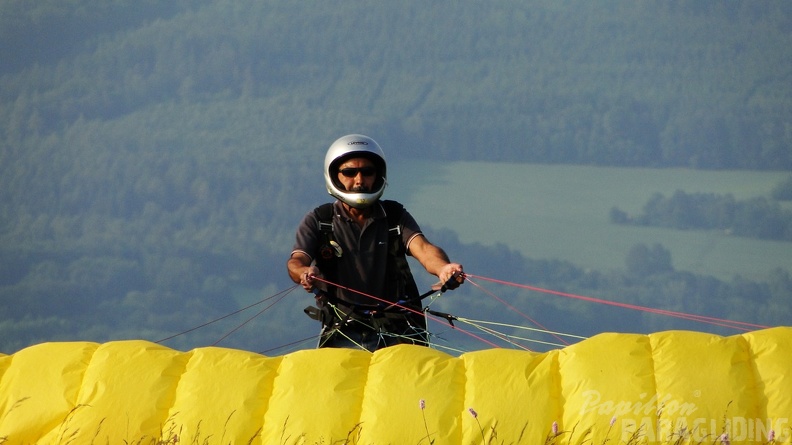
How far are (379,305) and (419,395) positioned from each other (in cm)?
108

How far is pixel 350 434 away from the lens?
15.0ft

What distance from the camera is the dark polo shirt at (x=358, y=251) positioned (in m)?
5.68

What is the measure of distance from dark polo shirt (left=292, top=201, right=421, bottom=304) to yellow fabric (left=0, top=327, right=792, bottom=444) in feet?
2.83

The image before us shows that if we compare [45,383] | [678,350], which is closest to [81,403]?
[45,383]

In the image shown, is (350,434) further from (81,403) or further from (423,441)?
(81,403)

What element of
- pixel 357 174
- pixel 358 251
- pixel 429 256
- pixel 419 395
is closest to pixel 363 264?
pixel 358 251

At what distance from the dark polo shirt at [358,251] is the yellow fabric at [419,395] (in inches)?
34.0

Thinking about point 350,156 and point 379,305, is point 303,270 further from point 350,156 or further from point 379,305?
point 350,156

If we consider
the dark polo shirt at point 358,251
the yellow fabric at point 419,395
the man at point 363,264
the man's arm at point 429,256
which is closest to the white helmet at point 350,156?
the man at point 363,264

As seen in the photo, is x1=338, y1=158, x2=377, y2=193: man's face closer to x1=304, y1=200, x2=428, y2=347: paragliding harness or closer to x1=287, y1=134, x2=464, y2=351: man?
x1=287, y1=134, x2=464, y2=351: man

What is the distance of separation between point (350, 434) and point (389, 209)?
5.01ft

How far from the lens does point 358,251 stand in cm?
570

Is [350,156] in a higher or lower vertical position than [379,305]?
higher

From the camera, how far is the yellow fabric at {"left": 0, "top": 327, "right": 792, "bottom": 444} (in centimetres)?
448
